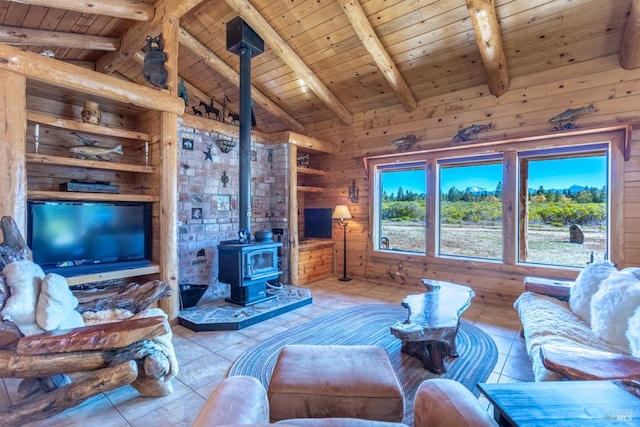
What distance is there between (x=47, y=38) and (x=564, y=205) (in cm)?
625

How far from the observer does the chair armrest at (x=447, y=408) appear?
105 cm

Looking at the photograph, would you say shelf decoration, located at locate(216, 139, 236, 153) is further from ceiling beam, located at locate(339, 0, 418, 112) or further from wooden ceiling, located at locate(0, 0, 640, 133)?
ceiling beam, located at locate(339, 0, 418, 112)

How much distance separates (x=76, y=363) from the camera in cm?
185

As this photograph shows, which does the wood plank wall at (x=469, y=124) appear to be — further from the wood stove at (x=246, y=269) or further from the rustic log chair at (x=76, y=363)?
the rustic log chair at (x=76, y=363)

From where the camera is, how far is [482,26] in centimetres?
320

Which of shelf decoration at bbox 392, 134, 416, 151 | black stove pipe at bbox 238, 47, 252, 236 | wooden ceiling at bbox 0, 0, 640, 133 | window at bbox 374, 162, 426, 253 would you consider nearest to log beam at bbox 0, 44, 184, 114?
wooden ceiling at bbox 0, 0, 640, 133

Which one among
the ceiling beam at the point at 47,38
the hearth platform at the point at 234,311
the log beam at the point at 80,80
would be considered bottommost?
the hearth platform at the point at 234,311

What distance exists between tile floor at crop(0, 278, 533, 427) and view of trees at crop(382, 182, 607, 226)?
48.7 inches

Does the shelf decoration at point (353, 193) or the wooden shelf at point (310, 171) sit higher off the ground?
the wooden shelf at point (310, 171)

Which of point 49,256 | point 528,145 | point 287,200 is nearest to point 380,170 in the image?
point 287,200

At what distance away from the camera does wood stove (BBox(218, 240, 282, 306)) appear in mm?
3707

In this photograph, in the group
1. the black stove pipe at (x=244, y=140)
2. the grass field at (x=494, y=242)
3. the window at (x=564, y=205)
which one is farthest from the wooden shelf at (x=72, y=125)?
the window at (x=564, y=205)

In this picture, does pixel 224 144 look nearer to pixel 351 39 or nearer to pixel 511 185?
pixel 351 39

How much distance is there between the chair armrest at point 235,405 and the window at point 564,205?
3798 millimetres
